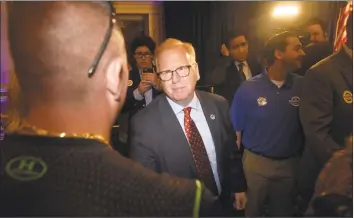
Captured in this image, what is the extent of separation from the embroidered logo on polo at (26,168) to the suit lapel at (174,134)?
1.30 ft

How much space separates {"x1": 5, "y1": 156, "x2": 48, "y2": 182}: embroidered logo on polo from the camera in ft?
3.71

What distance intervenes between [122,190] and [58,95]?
0.33 m

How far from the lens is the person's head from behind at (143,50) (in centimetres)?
121

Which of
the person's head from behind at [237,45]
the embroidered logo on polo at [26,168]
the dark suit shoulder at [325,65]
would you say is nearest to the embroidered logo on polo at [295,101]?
the dark suit shoulder at [325,65]

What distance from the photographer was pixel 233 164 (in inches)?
51.7

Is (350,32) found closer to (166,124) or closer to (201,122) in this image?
(201,122)

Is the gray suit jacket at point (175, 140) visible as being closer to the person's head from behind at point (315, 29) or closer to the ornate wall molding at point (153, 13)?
the ornate wall molding at point (153, 13)

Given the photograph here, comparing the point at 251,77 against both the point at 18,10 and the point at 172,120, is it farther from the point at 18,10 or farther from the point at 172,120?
the point at 18,10

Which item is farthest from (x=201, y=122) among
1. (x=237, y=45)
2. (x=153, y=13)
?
(x=153, y=13)

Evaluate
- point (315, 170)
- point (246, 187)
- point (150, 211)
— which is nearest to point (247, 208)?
point (246, 187)

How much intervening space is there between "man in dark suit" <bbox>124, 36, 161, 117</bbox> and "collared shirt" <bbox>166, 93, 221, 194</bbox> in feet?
0.24

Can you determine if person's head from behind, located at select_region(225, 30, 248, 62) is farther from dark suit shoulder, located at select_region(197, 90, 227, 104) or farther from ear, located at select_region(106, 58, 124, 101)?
ear, located at select_region(106, 58, 124, 101)

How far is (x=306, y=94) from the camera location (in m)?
1.31

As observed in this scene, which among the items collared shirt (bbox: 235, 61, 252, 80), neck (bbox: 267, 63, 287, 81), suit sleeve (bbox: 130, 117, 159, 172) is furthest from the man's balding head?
neck (bbox: 267, 63, 287, 81)
